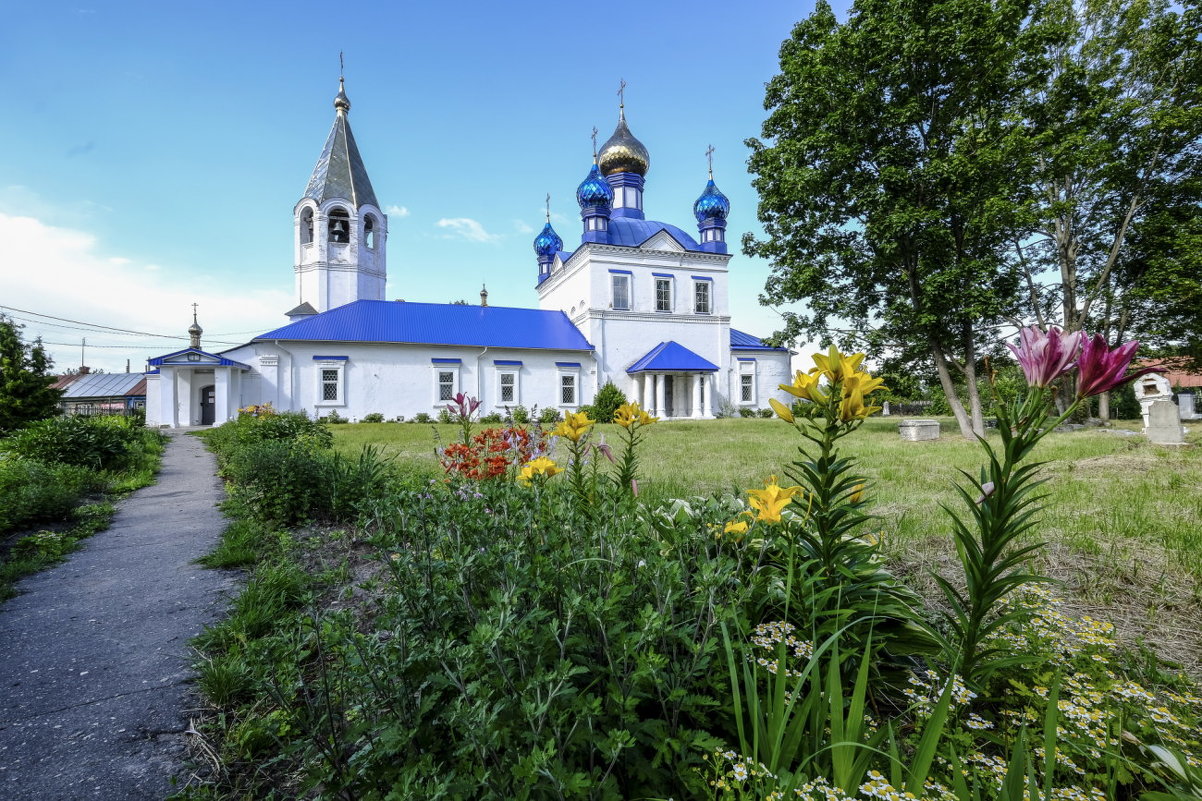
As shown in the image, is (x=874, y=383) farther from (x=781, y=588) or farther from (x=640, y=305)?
(x=640, y=305)

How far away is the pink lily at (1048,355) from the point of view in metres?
1.40

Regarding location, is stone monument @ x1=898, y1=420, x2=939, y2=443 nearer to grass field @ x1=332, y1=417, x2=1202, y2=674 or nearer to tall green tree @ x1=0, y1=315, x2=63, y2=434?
grass field @ x1=332, y1=417, x2=1202, y2=674

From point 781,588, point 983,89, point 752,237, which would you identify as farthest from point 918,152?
point 781,588

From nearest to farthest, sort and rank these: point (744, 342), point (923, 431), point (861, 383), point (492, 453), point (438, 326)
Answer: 1. point (861, 383)
2. point (492, 453)
3. point (923, 431)
4. point (438, 326)
5. point (744, 342)

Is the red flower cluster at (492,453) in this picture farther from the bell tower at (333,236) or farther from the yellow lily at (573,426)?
the bell tower at (333,236)

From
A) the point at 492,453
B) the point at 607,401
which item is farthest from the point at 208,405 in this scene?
the point at 492,453

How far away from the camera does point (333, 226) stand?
25891mm

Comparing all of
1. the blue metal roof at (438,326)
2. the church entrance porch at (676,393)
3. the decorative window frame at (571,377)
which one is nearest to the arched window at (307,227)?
the blue metal roof at (438,326)

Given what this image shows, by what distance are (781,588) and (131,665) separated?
2.73 metres

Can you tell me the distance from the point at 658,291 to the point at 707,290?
119 inches

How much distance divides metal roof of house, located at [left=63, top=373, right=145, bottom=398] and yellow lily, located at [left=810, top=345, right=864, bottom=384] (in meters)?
46.1

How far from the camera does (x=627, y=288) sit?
84.8 feet

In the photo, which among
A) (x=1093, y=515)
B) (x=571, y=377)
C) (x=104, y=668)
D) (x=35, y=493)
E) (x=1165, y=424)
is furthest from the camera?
(x=571, y=377)

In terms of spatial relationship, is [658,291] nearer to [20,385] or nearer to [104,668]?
[20,385]
